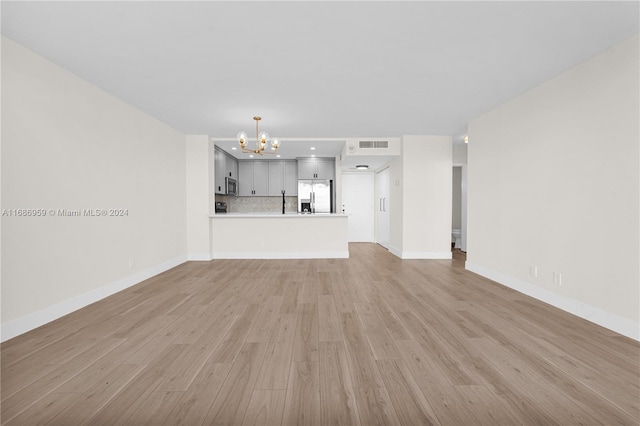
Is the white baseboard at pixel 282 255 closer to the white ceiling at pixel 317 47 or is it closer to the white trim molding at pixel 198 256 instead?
the white trim molding at pixel 198 256

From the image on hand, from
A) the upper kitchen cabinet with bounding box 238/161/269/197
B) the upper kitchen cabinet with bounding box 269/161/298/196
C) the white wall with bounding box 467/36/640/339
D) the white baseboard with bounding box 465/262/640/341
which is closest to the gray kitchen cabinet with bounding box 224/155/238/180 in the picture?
the upper kitchen cabinet with bounding box 238/161/269/197

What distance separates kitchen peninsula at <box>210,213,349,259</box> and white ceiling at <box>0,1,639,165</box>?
2526 millimetres

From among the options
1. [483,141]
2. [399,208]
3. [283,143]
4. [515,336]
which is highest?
[283,143]

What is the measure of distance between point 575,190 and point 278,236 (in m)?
4.72

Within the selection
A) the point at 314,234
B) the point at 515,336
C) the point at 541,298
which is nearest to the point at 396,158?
the point at 314,234

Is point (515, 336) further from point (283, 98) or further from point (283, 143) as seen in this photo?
point (283, 143)

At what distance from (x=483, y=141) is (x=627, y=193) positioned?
2162mm

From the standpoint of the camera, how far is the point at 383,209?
7562 millimetres

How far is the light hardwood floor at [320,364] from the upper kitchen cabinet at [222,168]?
3.48m

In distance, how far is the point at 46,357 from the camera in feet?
6.40

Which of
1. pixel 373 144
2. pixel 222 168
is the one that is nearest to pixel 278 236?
pixel 222 168

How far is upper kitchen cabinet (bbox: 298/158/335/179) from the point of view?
7559 millimetres

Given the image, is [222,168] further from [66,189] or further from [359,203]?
[359,203]

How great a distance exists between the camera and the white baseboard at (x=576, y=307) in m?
2.30
